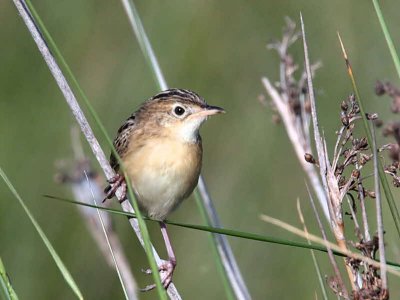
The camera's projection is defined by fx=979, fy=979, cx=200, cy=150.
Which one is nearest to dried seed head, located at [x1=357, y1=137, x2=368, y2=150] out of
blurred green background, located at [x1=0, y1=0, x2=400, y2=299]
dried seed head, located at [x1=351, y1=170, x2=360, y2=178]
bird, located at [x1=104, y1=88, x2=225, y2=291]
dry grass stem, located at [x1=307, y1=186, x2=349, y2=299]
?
dried seed head, located at [x1=351, y1=170, x2=360, y2=178]

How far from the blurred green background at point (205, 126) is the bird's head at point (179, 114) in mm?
2290

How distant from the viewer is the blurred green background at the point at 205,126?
23.4ft

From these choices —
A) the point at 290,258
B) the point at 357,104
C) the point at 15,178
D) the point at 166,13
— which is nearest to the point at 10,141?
the point at 15,178

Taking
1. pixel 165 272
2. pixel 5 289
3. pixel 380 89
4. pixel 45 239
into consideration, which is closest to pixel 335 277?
pixel 380 89

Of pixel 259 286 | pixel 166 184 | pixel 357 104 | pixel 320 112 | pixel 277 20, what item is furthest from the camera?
pixel 277 20

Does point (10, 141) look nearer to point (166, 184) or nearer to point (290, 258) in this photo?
point (290, 258)

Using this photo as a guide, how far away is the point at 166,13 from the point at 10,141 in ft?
5.69

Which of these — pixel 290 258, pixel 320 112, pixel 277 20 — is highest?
pixel 277 20

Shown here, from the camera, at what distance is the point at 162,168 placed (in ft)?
15.3

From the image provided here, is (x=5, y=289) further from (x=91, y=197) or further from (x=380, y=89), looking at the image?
(x=91, y=197)

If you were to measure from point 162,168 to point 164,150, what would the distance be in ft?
0.29

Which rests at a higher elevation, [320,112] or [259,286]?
[320,112]

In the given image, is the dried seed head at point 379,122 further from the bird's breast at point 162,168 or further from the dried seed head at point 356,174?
the bird's breast at point 162,168

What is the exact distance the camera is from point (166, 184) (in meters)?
4.70
